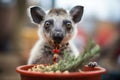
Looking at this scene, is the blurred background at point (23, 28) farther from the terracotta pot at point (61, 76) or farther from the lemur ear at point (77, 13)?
the terracotta pot at point (61, 76)

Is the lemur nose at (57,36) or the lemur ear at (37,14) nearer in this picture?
the lemur nose at (57,36)

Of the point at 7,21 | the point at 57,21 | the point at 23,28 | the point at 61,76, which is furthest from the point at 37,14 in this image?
the point at 7,21

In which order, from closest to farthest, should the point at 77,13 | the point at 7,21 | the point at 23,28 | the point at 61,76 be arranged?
the point at 61,76, the point at 77,13, the point at 23,28, the point at 7,21

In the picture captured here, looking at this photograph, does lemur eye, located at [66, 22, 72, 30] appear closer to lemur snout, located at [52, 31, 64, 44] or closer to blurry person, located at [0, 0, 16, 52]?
lemur snout, located at [52, 31, 64, 44]

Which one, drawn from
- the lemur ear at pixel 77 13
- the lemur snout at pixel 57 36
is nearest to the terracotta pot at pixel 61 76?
the lemur snout at pixel 57 36

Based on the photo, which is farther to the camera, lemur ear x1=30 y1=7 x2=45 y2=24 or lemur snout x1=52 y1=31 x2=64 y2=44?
lemur ear x1=30 y1=7 x2=45 y2=24

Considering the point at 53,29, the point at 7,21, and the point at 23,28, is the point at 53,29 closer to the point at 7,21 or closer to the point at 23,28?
the point at 23,28

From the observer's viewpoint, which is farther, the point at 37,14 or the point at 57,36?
the point at 37,14

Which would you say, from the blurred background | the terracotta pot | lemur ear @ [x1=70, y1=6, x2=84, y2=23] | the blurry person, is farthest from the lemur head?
the blurry person

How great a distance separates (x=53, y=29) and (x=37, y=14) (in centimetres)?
16

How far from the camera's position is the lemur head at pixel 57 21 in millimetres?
1421

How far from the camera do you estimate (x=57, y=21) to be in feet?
4.91

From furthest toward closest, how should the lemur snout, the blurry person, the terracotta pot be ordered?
1. the blurry person
2. the lemur snout
3. the terracotta pot

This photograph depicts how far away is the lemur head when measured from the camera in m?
1.42
